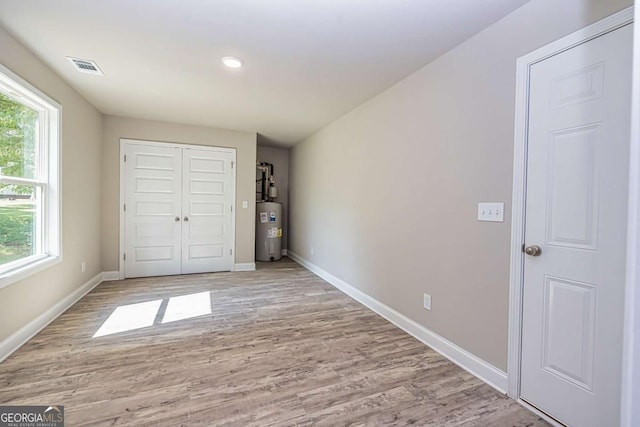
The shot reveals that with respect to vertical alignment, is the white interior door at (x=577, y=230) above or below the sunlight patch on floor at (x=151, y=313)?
above

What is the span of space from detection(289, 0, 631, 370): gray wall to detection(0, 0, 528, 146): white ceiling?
20 centimetres

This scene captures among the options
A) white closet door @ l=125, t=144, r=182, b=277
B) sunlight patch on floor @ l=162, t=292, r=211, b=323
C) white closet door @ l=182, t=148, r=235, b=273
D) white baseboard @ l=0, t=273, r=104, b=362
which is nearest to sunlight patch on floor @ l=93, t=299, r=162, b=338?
sunlight patch on floor @ l=162, t=292, r=211, b=323

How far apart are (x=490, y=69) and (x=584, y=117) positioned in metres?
0.71

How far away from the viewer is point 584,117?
144 cm

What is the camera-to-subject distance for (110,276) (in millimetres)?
4180

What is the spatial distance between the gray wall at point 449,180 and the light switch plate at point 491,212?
0.13 ft

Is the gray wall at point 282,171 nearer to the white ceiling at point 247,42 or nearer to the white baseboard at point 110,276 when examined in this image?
the white ceiling at point 247,42

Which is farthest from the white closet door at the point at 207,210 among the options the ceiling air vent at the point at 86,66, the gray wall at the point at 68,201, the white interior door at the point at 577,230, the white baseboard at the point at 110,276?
the white interior door at the point at 577,230

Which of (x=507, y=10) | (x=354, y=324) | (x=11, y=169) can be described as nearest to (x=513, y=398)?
(x=354, y=324)

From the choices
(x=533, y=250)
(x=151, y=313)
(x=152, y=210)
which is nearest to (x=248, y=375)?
(x=151, y=313)

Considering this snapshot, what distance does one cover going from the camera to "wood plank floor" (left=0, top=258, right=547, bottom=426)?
5.15 ft

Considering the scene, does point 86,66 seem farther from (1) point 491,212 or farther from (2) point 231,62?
(1) point 491,212

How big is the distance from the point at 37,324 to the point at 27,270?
53 centimetres

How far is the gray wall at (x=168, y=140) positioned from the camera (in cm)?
414
